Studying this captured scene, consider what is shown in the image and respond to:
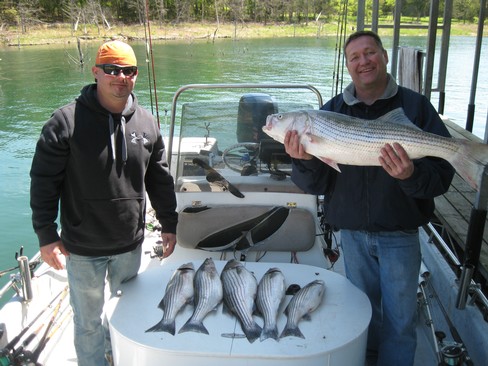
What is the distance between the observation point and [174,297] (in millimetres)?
2512

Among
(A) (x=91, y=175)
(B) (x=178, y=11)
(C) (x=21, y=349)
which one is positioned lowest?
(C) (x=21, y=349)

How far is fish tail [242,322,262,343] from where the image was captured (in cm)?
224

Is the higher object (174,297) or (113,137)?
(113,137)

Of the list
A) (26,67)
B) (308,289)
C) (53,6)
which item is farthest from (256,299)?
(53,6)

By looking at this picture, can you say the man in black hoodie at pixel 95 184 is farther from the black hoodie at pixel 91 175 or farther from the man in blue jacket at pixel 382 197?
the man in blue jacket at pixel 382 197

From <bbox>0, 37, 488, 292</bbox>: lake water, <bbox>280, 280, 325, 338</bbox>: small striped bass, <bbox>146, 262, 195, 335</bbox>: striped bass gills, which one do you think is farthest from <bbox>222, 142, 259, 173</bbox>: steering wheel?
<bbox>0, 37, 488, 292</bbox>: lake water

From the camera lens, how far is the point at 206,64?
1158 inches

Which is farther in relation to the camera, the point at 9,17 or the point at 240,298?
the point at 9,17

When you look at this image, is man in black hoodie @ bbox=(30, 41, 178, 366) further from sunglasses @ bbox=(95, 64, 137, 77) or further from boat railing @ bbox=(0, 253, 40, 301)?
boat railing @ bbox=(0, 253, 40, 301)

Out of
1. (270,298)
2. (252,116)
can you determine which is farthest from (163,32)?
(270,298)

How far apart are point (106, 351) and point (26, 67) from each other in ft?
96.8

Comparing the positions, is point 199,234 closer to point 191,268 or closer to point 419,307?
point 191,268

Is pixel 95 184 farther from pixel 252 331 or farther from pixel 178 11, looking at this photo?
pixel 178 11

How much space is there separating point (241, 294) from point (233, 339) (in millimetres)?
317
